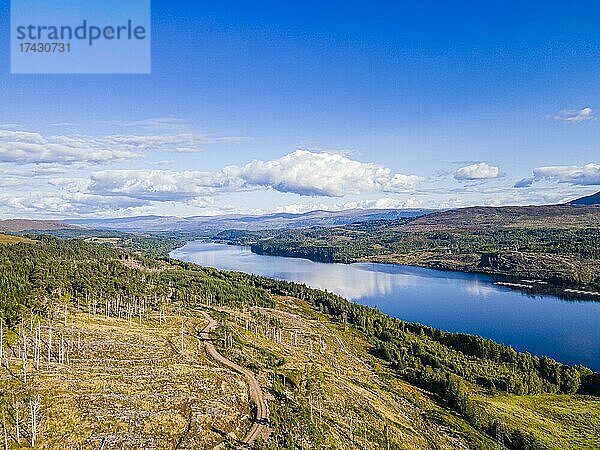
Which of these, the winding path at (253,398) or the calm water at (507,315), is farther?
the calm water at (507,315)

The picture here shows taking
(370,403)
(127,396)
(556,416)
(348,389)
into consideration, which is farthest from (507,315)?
(127,396)

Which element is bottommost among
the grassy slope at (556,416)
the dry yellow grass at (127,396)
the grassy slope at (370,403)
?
the grassy slope at (556,416)

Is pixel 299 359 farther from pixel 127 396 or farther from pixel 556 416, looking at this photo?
pixel 556 416

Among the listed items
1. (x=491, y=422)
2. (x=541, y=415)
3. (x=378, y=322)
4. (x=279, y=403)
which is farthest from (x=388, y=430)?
(x=378, y=322)

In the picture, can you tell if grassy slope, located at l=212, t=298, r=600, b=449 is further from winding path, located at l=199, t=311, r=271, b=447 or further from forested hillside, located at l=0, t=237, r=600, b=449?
winding path, located at l=199, t=311, r=271, b=447

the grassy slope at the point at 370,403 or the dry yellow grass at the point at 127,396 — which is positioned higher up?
the dry yellow grass at the point at 127,396

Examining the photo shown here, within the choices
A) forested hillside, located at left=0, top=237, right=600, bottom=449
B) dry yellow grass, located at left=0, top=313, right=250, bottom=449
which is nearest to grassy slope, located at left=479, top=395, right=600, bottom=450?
forested hillside, located at left=0, top=237, right=600, bottom=449

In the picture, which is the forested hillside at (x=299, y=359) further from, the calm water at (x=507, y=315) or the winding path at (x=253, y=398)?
the calm water at (x=507, y=315)

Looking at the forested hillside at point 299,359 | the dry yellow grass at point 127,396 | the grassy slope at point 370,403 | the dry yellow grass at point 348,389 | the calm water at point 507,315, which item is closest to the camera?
the dry yellow grass at point 127,396

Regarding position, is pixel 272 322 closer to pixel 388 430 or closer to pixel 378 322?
pixel 378 322

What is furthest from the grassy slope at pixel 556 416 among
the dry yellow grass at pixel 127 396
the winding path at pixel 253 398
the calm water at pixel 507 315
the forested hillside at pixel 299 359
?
the dry yellow grass at pixel 127 396
